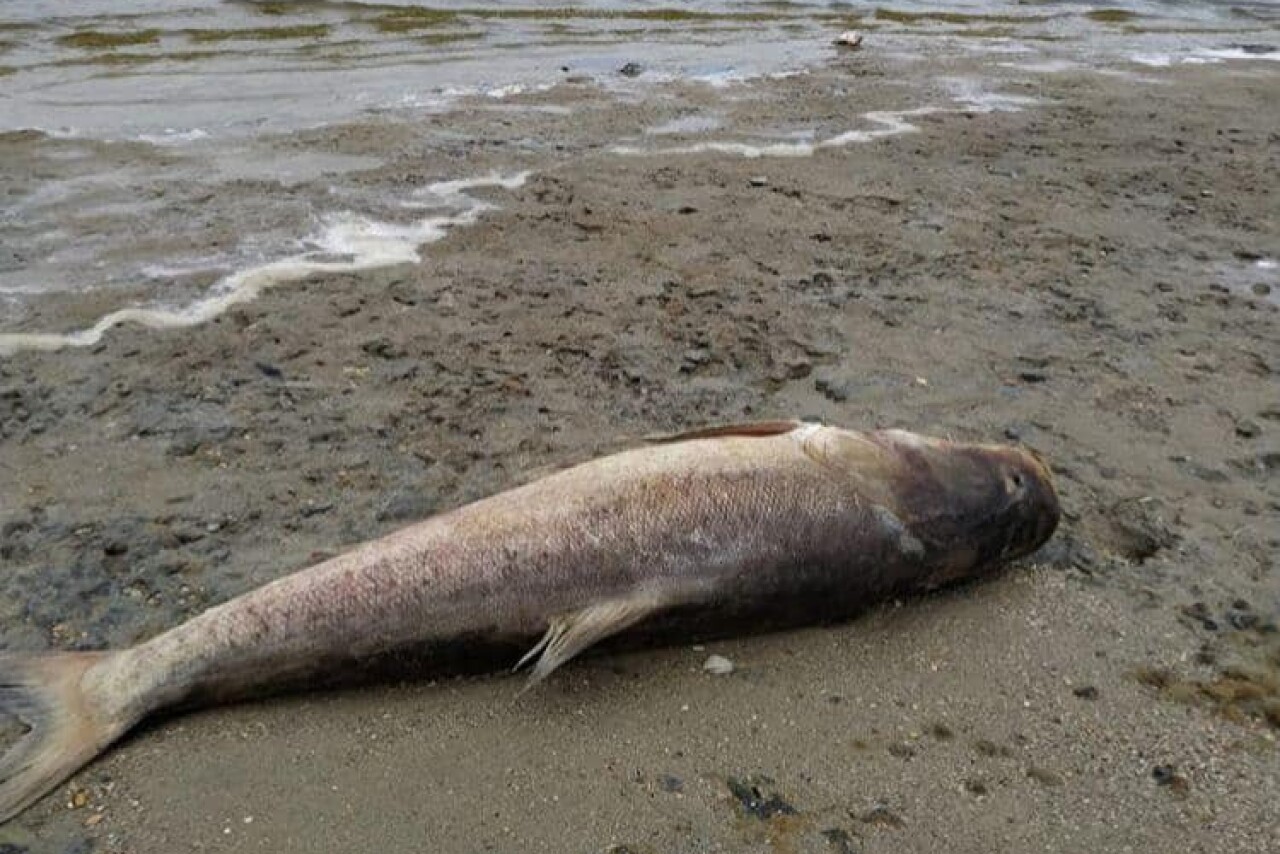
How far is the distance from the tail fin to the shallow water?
254 cm

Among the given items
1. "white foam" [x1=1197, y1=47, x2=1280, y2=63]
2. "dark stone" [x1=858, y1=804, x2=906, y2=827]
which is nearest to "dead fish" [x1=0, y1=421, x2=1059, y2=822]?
"dark stone" [x1=858, y1=804, x2=906, y2=827]

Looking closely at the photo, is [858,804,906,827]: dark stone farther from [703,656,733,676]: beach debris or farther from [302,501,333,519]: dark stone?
[302,501,333,519]: dark stone

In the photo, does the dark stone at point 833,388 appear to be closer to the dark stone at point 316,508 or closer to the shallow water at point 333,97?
the dark stone at point 316,508

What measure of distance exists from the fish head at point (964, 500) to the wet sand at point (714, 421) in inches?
5.5

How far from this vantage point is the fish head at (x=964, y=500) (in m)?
4.04

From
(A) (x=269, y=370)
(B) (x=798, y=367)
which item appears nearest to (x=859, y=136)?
(B) (x=798, y=367)

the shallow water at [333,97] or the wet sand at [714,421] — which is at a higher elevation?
the shallow water at [333,97]

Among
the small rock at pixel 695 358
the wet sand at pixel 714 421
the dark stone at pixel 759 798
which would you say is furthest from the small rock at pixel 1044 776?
the small rock at pixel 695 358

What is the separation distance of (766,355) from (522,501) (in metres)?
2.14

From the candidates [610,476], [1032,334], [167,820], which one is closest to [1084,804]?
[610,476]

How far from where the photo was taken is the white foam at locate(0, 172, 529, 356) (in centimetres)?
557

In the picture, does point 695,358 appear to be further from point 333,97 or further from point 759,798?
point 333,97

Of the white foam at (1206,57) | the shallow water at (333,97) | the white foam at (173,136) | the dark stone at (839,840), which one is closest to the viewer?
the dark stone at (839,840)

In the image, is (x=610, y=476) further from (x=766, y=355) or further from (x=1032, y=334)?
(x=1032, y=334)
